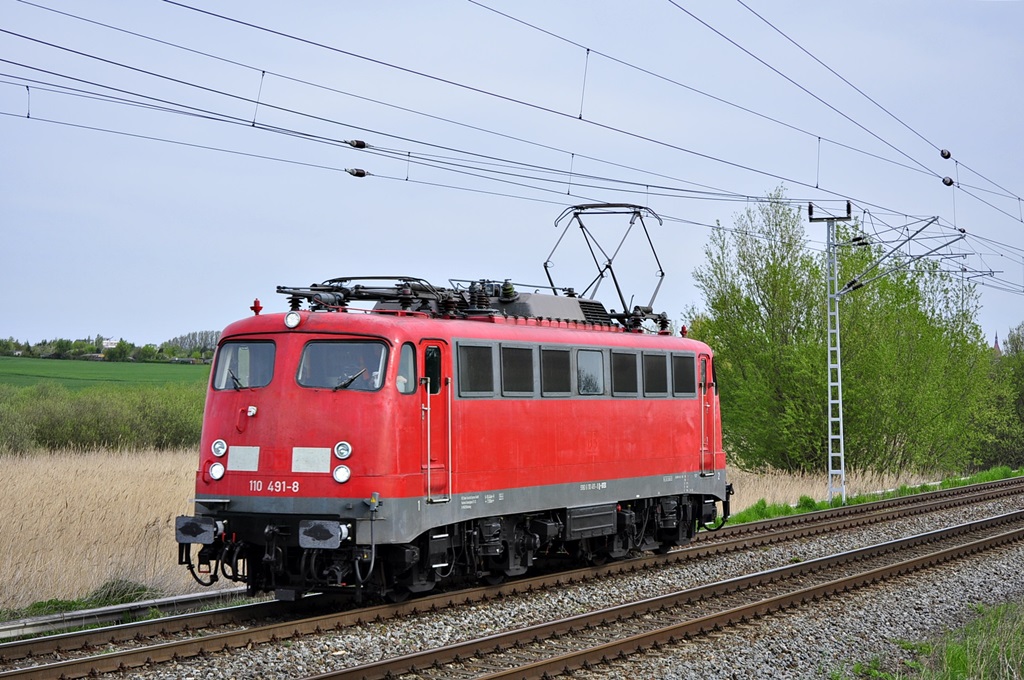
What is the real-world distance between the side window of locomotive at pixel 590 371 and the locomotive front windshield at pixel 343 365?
3.81 metres

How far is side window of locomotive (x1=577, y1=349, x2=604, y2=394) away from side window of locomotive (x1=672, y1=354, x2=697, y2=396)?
2.15 meters

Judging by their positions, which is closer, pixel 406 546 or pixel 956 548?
pixel 406 546

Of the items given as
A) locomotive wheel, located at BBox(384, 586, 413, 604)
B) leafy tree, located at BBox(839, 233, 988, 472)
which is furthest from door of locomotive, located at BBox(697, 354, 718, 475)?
leafy tree, located at BBox(839, 233, 988, 472)

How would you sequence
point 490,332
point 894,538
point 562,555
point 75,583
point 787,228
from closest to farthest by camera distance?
point 75,583
point 490,332
point 562,555
point 894,538
point 787,228

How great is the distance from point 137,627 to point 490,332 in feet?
16.9

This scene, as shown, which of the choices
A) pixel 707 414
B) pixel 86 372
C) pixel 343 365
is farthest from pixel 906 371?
pixel 86 372

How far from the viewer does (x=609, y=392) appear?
51.2 ft

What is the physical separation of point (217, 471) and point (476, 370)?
3110mm

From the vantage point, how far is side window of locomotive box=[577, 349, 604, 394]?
15047 millimetres

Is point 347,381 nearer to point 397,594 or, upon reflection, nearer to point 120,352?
point 397,594

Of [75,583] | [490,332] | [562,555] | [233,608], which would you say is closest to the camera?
[233,608]

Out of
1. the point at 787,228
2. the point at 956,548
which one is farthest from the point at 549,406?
the point at 787,228

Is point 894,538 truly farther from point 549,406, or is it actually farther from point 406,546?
point 406,546

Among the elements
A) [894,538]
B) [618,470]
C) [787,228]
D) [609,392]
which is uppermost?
[787,228]
